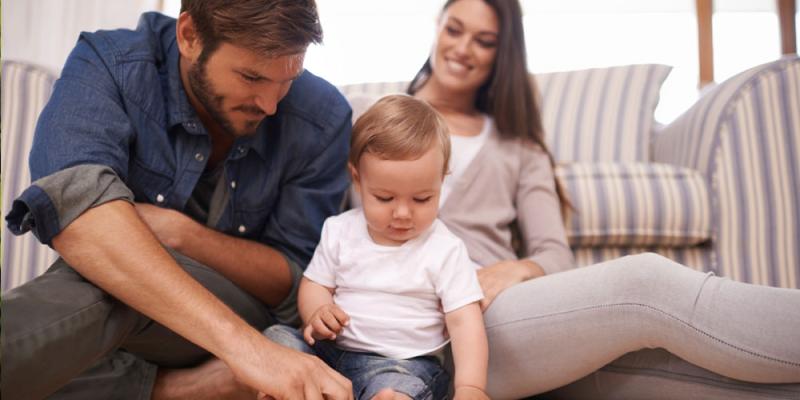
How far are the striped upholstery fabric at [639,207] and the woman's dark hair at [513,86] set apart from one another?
54 millimetres

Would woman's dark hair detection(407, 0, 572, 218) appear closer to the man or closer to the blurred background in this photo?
the man

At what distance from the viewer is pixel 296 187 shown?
1.30 metres

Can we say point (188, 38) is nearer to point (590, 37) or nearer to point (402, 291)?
point (402, 291)

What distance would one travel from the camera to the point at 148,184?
1173 millimetres

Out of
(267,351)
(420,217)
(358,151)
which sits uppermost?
(358,151)

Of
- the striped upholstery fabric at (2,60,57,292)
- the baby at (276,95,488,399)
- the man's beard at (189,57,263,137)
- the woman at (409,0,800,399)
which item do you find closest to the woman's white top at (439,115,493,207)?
the woman at (409,0,800,399)

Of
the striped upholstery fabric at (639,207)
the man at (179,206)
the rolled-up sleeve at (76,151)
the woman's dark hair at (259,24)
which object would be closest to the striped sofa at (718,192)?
the striped upholstery fabric at (639,207)

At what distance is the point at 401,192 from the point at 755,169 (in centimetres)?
103

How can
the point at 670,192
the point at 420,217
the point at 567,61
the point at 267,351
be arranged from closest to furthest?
the point at 267,351 → the point at 420,217 → the point at 670,192 → the point at 567,61

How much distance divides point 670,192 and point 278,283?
0.91 m

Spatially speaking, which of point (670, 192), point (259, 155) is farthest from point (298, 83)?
point (670, 192)

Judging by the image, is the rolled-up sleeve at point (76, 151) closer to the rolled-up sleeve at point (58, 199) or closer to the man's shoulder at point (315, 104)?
the rolled-up sleeve at point (58, 199)

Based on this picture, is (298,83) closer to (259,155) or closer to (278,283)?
(259,155)

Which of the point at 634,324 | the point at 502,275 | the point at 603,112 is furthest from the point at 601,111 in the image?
the point at 634,324
